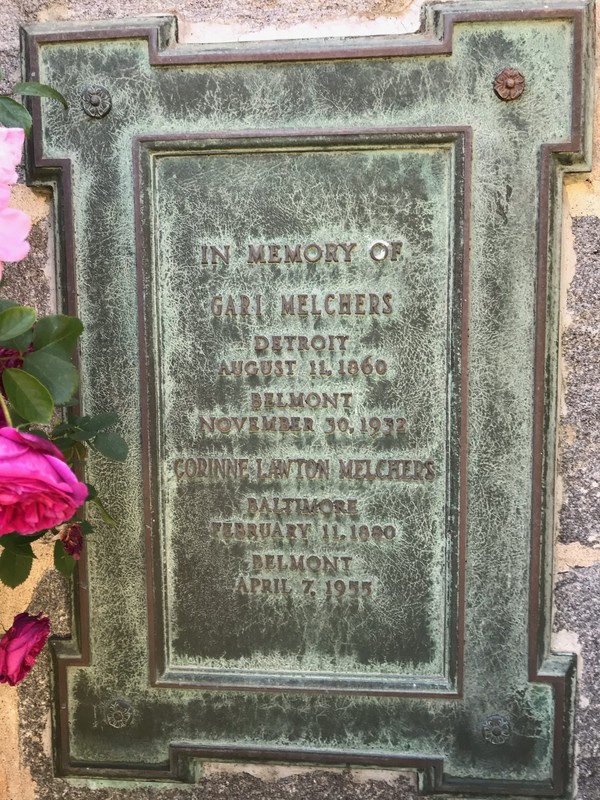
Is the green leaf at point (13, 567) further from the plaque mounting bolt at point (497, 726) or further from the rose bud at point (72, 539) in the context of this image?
the plaque mounting bolt at point (497, 726)

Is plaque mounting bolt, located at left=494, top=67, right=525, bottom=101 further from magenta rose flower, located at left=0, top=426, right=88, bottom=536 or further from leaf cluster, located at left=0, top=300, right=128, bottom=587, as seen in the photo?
magenta rose flower, located at left=0, top=426, right=88, bottom=536

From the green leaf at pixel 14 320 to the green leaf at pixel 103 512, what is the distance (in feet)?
1.32

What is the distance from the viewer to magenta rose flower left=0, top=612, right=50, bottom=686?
1.21 m

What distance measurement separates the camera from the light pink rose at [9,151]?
927 mm

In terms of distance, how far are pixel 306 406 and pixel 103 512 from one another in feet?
1.41

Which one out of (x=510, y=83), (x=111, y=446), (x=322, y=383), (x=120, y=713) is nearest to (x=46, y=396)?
(x=111, y=446)

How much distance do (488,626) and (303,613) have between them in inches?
13.7

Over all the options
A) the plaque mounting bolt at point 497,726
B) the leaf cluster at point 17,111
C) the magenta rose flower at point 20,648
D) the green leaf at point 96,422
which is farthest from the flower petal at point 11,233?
the plaque mounting bolt at point 497,726

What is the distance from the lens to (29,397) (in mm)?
990

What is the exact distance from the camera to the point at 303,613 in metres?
1.35

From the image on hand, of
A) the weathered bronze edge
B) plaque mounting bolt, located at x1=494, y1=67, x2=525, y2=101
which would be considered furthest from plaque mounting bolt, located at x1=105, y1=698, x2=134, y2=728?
plaque mounting bolt, located at x1=494, y1=67, x2=525, y2=101

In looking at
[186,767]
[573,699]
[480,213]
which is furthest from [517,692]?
[480,213]

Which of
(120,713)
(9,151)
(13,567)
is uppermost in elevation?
(9,151)

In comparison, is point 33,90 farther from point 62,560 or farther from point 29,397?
point 62,560
